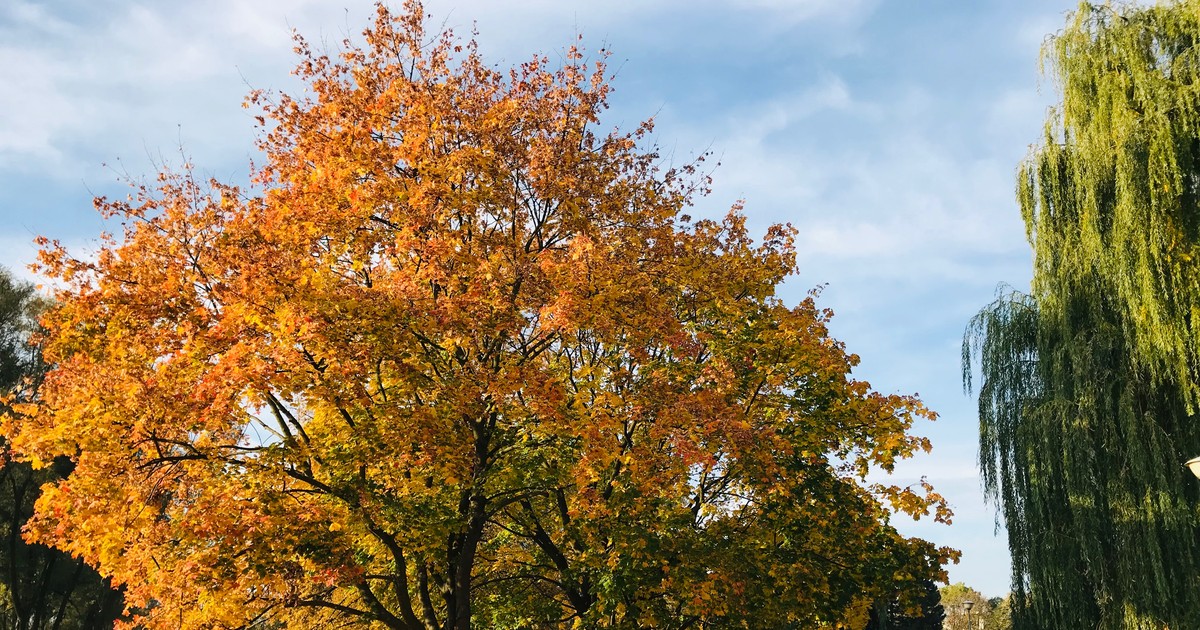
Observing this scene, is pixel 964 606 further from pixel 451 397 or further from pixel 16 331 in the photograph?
pixel 451 397

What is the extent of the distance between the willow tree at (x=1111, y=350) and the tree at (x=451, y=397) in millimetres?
4645

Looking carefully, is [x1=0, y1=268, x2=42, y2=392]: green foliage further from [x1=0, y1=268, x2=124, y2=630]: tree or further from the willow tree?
the willow tree

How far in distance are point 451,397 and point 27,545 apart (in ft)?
90.1

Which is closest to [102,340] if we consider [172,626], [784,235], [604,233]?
[172,626]

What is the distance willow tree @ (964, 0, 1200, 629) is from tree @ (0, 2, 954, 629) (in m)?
4.64

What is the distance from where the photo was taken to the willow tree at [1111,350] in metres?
16.2

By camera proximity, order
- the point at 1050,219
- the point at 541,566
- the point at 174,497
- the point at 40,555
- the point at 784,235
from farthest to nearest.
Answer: the point at 40,555, the point at 1050,219, the point at 784,235, the point at 541,566, the point at 174,497

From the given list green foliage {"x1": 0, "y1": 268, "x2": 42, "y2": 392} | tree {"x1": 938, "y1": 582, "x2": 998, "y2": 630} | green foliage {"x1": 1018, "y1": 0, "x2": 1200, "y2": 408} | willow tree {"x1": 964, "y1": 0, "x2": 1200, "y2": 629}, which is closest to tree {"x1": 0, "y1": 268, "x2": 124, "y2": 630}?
green foliage {"x1": 0, "y1": 268, "x2": 42, "y2": 392}

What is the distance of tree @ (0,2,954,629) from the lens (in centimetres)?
1037

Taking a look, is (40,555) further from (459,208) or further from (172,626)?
(459,208)

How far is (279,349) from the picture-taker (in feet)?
33.0

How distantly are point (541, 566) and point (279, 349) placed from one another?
641 centimetres

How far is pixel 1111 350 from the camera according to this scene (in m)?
17.6

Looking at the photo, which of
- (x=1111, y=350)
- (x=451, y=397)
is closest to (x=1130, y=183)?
(x=1111, y=350)
